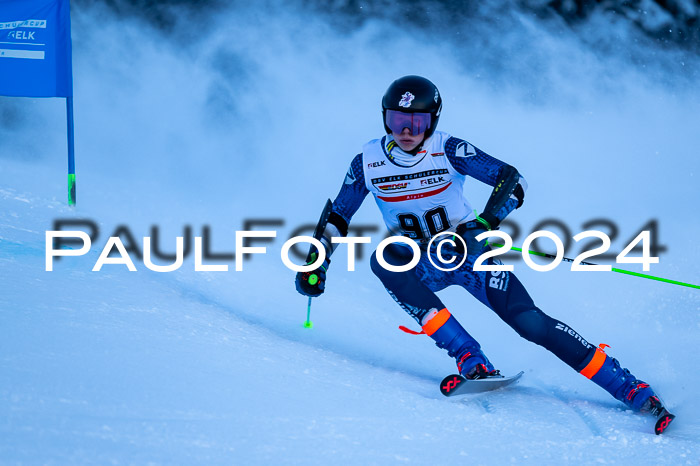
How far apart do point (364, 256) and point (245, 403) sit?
386 cm

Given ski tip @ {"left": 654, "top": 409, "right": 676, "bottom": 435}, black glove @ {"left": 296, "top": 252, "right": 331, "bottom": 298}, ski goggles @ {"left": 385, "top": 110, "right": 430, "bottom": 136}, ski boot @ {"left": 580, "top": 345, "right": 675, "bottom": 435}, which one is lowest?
ski tip @ {"left": 654, "top": 409, "right": 676, "bottom": 435}

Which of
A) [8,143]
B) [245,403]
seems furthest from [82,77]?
[245,403]

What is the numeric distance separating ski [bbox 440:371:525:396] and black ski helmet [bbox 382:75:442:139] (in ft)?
3.88

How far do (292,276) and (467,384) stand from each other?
2.49m

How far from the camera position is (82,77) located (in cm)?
1095

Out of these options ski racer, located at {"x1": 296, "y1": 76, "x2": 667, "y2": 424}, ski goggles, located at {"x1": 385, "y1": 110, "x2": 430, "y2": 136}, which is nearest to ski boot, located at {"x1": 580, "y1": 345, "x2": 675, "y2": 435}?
ski racer, located at {"x1": 296, "y1": 76, "x2": 667, "y2": 424}

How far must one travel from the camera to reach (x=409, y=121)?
3.40m

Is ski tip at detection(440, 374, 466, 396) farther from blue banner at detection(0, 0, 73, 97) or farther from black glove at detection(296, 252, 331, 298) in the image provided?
blue banner at detection(0, 0, 73, 97)

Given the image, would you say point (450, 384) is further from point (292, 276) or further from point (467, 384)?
point (292, 276)

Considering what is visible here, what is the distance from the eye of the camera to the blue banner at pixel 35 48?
5656 millimetres

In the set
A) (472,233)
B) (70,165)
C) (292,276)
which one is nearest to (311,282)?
(472,233)

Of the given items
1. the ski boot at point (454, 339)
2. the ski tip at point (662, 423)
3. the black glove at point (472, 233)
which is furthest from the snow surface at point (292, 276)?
the black glove at point (472, 233)

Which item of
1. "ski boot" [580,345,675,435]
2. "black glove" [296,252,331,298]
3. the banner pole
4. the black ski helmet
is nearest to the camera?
"ski boot" [580,345,675,435]

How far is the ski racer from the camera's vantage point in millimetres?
3312
